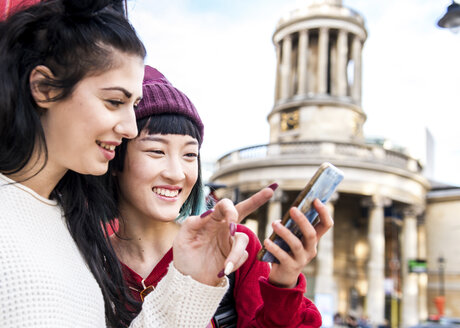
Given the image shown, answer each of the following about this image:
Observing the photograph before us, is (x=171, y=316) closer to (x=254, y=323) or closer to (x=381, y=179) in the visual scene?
(x=254, y=323)

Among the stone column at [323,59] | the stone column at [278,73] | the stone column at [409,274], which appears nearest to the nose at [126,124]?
the stone column at [409,274]

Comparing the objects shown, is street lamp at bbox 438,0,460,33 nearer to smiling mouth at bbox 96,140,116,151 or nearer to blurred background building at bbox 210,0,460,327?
smiling mouth at bbox 96,140,116,151

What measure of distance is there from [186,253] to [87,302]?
41cm

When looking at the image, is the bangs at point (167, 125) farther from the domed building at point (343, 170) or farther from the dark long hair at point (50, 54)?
the domed building at point (343, 170)

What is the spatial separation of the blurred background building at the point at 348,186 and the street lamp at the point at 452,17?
19309 millimetres

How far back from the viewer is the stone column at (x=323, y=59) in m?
38.4

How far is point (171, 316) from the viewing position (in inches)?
74.9

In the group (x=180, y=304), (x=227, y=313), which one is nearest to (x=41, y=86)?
(x=180, y=304)

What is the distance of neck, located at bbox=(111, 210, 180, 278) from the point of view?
9.00 ft

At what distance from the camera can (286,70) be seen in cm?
3975

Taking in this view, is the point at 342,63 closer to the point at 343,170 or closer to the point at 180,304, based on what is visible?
the point at 343,170

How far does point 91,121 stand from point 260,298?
127cm

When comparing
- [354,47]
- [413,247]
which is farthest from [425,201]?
[354,47]

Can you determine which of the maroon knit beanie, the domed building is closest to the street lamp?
the maroon knit beanie
